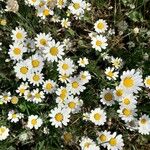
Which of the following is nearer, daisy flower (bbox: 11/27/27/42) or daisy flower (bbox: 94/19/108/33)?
daisy flower (bbox: 11/27/27/42)

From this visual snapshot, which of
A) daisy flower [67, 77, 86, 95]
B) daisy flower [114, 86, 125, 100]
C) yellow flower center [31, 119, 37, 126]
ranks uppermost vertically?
daisy flower [67, 77, 86, 95]

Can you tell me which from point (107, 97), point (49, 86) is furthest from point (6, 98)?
point (107, 97)

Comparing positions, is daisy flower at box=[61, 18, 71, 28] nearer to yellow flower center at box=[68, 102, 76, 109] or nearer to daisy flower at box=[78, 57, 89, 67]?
daisy flower at box=[78, 57, 89, 67]

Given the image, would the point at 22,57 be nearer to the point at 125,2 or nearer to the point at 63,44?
the point at 63,44

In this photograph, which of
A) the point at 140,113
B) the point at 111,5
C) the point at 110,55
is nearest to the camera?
the point at 140,113

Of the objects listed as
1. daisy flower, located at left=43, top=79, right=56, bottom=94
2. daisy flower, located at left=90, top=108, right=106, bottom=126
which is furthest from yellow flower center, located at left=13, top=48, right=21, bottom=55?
daisy flower, located at left=90, top=108, right=106, bottom=126

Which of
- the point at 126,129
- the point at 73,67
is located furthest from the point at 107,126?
the point at 73,67

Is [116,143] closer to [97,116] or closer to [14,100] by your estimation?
[97,116]

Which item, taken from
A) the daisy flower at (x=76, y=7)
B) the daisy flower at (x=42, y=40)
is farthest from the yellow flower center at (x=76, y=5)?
the daisy flower at (x=42, y=40)
